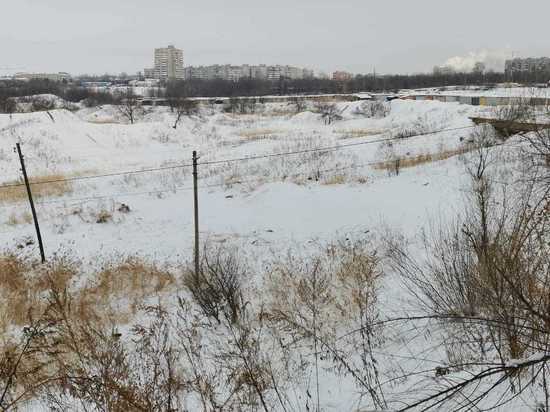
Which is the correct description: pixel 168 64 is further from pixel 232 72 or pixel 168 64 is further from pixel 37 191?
pixel 37 191

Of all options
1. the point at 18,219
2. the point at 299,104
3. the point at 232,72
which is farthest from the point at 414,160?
the point at 232,72

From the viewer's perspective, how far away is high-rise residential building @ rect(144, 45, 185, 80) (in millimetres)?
166100

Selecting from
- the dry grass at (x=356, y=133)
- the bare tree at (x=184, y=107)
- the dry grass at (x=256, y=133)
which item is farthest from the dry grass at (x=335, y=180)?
the bare tree at (x=184, y=107)

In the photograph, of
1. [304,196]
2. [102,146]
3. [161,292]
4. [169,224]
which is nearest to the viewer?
[161,292]

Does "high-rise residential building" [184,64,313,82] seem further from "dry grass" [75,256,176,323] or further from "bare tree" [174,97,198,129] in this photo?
"dry grass" [75,256,176,323]

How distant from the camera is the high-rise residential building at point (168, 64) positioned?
166100 millimetres

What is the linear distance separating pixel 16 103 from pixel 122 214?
53.0m

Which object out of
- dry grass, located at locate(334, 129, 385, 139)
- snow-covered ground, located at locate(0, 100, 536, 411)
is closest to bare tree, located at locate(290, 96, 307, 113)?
dry grass, located at locate(334, 129, 385, 139)

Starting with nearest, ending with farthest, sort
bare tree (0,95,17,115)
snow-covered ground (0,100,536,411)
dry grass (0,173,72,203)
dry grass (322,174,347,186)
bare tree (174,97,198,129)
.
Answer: snow-covered ground (0,100,536,411) → dry grass (322,174,347,186) → dry grass (0,173,72,203) → bare tree (0,95,17,115) → bare tree (174,97,198,129)

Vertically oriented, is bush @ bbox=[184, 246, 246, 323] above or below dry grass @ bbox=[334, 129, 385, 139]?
below

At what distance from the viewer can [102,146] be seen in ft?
119

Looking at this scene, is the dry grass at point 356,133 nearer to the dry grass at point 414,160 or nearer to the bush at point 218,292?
the dry grass at point 414,160

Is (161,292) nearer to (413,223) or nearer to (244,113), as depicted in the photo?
(413,223)

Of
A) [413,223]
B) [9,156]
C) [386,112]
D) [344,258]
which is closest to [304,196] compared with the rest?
[413,223]
